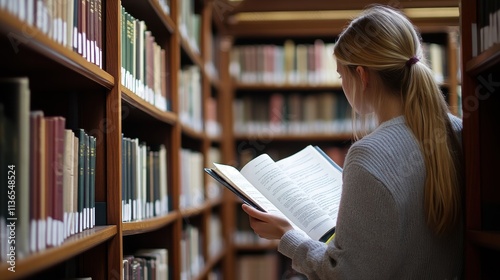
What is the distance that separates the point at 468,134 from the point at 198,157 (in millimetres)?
2162

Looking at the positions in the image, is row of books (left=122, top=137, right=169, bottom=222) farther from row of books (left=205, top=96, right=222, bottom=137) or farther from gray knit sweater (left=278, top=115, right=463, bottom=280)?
row of books (left=205, top=96, right=222, bottom=137)

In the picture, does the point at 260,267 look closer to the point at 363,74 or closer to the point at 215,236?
the point at 215,236

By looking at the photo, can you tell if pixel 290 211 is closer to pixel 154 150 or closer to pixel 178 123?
pixel 154 150

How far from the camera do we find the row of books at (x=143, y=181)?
77.2 inches

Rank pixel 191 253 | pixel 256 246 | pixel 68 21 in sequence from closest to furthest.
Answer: pixel 68 21
pixel 191 253
pixel 256 246

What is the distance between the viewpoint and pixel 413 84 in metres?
1.61

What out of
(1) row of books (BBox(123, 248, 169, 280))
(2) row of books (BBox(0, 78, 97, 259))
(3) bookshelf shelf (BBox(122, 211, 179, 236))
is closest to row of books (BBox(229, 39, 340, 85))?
(3) bookshelf shelf (BBox(122, 211, 179, 236))

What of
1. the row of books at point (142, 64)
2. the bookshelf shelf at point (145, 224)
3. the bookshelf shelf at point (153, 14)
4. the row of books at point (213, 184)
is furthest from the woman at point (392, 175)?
the row of books at point (213, 184)

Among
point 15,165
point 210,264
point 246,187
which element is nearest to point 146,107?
point 246,187

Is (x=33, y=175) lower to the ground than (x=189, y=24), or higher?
lower

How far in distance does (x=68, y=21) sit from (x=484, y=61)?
0.95 metres

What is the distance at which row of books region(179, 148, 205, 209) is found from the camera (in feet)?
10.0

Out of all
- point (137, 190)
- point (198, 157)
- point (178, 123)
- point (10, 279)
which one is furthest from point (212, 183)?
point (10, 279)

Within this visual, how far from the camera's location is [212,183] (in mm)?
4121
